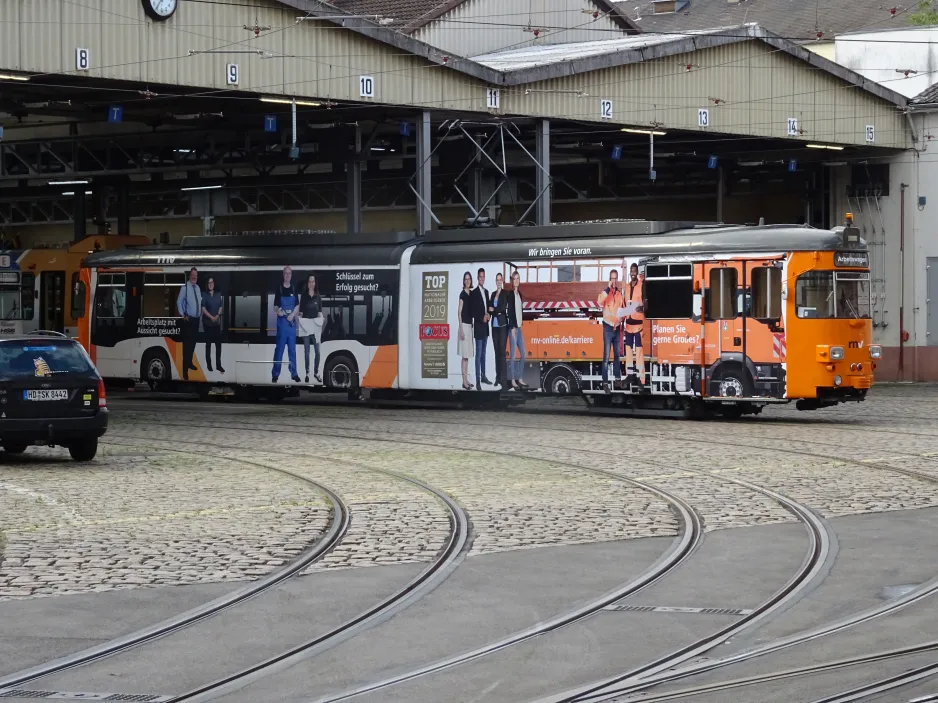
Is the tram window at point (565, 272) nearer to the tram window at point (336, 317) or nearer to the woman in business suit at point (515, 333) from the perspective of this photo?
the woman in business suit at point (515, 333)

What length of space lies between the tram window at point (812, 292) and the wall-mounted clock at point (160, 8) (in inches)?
468

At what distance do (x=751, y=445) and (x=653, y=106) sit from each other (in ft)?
54.1

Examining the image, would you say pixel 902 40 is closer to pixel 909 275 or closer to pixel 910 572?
pixel 909 275

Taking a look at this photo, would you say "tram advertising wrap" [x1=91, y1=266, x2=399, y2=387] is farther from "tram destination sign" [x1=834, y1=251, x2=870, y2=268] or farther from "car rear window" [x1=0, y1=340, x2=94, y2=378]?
"car rear window" [x1=0, y1=340, x2=94, y2=378]

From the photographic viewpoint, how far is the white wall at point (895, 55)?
46938 millimetres

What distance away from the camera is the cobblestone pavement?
1230cm

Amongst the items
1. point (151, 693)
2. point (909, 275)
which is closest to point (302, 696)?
point (151, 693)

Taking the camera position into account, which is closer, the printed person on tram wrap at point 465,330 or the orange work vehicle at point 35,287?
the printed person on tram wrap at point 465,330

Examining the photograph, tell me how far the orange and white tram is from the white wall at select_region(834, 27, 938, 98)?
19965 mm

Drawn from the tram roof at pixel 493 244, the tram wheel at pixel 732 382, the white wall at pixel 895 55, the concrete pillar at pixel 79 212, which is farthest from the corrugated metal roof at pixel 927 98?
the concrete pillar at pixel 79 212

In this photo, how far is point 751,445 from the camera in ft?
71.6

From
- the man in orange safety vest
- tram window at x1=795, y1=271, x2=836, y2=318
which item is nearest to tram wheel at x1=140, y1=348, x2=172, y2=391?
the man in orange safety vest

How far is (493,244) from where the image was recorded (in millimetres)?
29234

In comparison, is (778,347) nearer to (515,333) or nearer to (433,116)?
(515,333)
